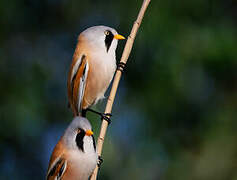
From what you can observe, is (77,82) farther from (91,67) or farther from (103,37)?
(103,37)

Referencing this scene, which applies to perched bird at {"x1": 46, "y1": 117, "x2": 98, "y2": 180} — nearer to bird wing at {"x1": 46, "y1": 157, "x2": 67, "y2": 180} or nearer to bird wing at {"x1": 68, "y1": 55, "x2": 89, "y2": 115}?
bird wing at {"x1": 46, "y1": 157, "x2": 67, "y2": 180}

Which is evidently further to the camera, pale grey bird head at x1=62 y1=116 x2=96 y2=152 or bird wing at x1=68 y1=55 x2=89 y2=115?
bird wing at x1=68 y1=55 x2=89 y2=115

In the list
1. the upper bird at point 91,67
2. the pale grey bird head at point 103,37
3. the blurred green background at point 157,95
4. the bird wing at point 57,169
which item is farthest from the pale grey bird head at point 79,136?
the blurred green background at point 157,95

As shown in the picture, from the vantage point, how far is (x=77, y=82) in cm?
365

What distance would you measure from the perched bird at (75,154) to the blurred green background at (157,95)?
2297 millimetres

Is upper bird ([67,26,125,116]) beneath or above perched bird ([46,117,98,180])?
above

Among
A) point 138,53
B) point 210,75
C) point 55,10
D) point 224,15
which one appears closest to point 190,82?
point 210,75

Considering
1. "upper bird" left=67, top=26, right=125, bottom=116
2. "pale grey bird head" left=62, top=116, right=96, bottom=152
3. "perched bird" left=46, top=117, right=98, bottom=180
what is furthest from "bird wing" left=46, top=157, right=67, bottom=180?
"upper bird" left=67, top=26, right=125, bottom=116

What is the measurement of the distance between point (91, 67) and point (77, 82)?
0.57ft

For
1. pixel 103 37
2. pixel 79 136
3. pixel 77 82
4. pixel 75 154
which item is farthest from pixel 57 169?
pixel 103 37

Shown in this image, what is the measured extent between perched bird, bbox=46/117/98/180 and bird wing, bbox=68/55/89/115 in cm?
45

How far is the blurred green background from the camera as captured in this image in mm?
5742

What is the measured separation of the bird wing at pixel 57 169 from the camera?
3138 millimetres

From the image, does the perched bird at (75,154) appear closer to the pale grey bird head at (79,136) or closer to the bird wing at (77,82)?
the pale grey bird head at (79,136)
